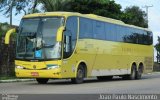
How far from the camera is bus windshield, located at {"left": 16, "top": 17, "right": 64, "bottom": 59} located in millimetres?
25672

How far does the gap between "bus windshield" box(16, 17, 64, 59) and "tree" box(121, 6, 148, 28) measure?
1287 inches

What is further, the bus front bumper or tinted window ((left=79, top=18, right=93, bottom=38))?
tinted window ((left=79, top=18, right=93, bottom=38))

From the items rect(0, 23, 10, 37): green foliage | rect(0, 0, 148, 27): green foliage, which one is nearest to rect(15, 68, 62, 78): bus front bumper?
rect(0, 23, 10, 37): green foliage

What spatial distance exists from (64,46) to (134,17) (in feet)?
137

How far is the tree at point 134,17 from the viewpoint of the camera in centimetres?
5960

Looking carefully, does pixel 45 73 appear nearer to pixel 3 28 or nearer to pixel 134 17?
pixel 3 28

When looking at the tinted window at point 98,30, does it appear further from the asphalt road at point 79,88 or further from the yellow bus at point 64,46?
the asphalt road at point 79,88

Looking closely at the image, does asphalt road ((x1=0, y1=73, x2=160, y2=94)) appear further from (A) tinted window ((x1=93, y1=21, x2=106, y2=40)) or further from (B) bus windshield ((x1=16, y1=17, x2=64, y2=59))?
(A) tinted window ((x1=93, y1=21, x2=106, y2=40))

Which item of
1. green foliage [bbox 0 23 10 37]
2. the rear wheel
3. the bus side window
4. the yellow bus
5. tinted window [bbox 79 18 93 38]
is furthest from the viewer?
green foliage [bbox 0 23 10 37]

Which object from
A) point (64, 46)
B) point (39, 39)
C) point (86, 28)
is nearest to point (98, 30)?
point (86, 28)

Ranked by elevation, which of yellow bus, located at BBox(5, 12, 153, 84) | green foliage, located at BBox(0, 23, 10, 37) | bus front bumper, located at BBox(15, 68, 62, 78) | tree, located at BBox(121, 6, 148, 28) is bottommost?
bus front bumper, located at BBox(15, 68, 62, 78)

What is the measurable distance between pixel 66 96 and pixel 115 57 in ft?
52.5

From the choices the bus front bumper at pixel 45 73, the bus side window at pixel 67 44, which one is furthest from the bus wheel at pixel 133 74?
the bus front bumper at pixel 45 73

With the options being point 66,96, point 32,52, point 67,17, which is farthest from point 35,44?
point 66,96
